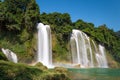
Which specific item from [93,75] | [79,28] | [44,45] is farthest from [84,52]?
[93,75]

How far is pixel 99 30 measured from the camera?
2402 inches

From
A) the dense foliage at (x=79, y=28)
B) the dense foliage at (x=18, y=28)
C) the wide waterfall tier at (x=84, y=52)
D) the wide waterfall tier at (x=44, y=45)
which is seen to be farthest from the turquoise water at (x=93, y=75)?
the wide waterfall tier at (x=84, y=52)

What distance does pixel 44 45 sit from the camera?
147ft

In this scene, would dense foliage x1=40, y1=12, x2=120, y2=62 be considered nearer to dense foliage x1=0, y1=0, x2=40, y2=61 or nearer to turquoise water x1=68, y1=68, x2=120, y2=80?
dense foliage x1=0, y1=0, x2=40, y2=61

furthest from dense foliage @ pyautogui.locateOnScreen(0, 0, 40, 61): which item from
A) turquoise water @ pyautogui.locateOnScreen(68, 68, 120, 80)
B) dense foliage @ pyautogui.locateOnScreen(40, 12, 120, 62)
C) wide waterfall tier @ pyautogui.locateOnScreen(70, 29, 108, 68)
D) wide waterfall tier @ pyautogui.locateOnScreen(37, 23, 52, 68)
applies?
turquoise water @ pyautogui.locateOnScreen(68, 68, 120, 80)

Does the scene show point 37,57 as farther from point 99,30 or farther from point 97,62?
point 99,30

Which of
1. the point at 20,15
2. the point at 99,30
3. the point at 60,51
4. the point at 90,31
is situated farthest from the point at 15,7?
the point at 99,30

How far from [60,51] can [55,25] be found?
591cm

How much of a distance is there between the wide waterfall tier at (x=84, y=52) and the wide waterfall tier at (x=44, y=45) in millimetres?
6444

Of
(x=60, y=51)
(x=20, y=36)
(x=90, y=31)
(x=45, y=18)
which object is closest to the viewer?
(x=20, y=36)

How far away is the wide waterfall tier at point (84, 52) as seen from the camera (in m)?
49.7

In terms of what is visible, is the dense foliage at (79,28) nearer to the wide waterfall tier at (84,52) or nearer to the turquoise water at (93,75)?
the wide waterfall tier at (84,52)

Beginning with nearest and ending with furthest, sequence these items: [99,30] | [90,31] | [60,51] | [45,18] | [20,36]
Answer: [20,36]
[60,51]
[45,18]
[90,31]
[99,30]

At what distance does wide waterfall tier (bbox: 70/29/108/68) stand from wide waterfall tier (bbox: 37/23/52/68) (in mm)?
6444
